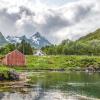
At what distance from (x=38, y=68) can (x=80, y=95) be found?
116722mm

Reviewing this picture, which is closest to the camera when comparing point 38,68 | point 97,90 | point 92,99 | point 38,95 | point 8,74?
point 92,99

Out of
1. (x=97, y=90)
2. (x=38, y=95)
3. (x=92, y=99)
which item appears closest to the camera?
(x=92, y=99)

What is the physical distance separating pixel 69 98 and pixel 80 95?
6.49m

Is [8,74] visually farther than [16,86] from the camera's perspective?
Yes

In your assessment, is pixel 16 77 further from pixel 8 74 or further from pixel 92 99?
pixel 92 99

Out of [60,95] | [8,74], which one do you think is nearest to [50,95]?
[60,95]

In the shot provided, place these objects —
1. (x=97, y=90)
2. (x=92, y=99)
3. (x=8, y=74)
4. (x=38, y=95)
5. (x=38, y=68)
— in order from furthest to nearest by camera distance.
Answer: (x=38, y=68), (x=8, y=74), (x=97, y=90), (x=38, y=95), (x=92, y=99)

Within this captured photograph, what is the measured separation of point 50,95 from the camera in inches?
3226

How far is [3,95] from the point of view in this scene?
259 ft

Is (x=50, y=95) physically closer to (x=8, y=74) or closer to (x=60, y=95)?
(x=60, y=95)

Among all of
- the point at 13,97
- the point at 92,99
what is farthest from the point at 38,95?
the point at 92,99

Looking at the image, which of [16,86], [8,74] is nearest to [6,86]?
[16,86]

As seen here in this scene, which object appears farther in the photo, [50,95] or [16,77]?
[16,77]

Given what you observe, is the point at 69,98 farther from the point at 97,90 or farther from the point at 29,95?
the point at 97,90
